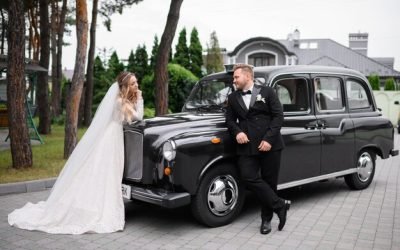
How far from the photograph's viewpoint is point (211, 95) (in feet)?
21.9

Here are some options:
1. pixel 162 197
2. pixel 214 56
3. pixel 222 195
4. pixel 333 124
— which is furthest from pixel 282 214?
pixel 214 56

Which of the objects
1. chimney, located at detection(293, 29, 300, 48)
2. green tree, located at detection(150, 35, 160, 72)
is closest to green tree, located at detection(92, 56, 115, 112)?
green tree, located at detection(150, 35, 160, 72)

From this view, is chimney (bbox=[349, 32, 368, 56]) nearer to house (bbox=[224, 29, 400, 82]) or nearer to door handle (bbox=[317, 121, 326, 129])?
house (bbox=[224, 29, 400, 82])

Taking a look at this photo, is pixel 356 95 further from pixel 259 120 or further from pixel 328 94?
pixel 259 120

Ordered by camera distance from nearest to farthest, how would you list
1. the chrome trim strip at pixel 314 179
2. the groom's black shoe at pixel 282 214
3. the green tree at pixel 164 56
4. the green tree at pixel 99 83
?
the groom's black shoe at pixel 282 214 → the chrome trim strip at pixel 314 179 → the green tree at pixel 164 56 → the green tree at pixel 99 83

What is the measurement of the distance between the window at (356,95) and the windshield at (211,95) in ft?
7.37

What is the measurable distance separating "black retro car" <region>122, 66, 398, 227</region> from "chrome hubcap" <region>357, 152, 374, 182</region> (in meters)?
0.02

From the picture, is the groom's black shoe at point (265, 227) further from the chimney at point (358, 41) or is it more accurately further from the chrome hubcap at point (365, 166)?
the chimney at point (358, 41)

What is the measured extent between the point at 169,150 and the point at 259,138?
1089mm

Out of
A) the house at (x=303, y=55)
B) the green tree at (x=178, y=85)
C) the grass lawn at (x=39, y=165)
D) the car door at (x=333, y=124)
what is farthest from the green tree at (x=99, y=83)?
the car door at (x=333, y=124)

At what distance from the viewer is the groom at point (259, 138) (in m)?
5.14

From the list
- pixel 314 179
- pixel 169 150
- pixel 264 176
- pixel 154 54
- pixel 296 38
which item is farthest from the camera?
pixel 296 38

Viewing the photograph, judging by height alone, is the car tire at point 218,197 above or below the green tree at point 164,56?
below

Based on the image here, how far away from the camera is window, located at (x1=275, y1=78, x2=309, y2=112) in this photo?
6.27 metres
